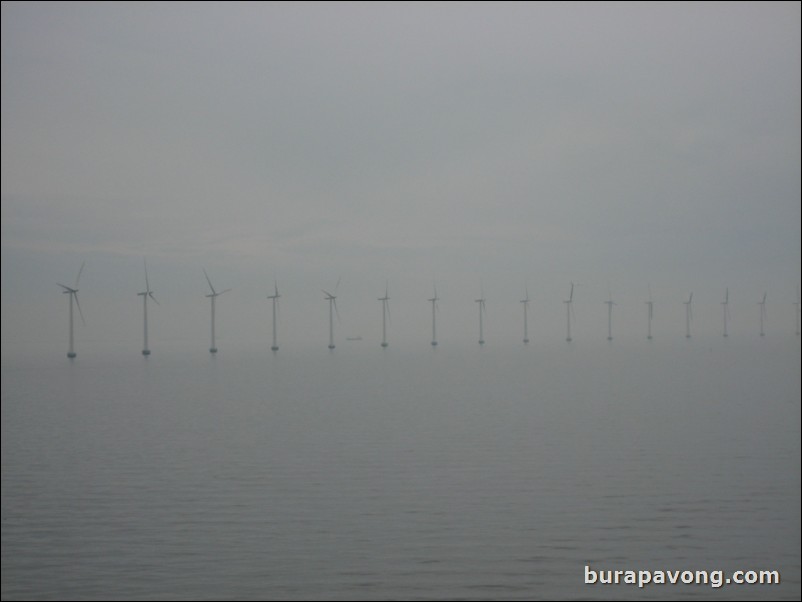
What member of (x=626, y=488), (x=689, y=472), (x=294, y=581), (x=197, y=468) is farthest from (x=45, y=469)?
(x=689, y=472)

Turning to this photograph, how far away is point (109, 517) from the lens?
25.2 metres

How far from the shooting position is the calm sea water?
64.7ft

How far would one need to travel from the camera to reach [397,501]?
89.0ft

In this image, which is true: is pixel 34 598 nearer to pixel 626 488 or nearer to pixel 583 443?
pixel 626 488

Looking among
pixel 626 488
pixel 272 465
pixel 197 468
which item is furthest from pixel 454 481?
pixel 197 468

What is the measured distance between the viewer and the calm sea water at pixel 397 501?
64.7ft

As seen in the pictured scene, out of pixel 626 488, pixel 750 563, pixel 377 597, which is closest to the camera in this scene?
pixel 377 597

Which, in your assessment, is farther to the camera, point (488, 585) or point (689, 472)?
point (689, 472)

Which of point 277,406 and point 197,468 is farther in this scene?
point 277,406

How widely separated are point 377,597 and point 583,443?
2270 centimetres

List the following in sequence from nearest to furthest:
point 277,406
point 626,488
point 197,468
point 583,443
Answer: point 626,488, point 197,468, point 583,443, point 277,406

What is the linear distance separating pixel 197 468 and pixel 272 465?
2.74m

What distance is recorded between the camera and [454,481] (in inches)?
1184

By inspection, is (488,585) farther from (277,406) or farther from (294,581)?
(277,406)
